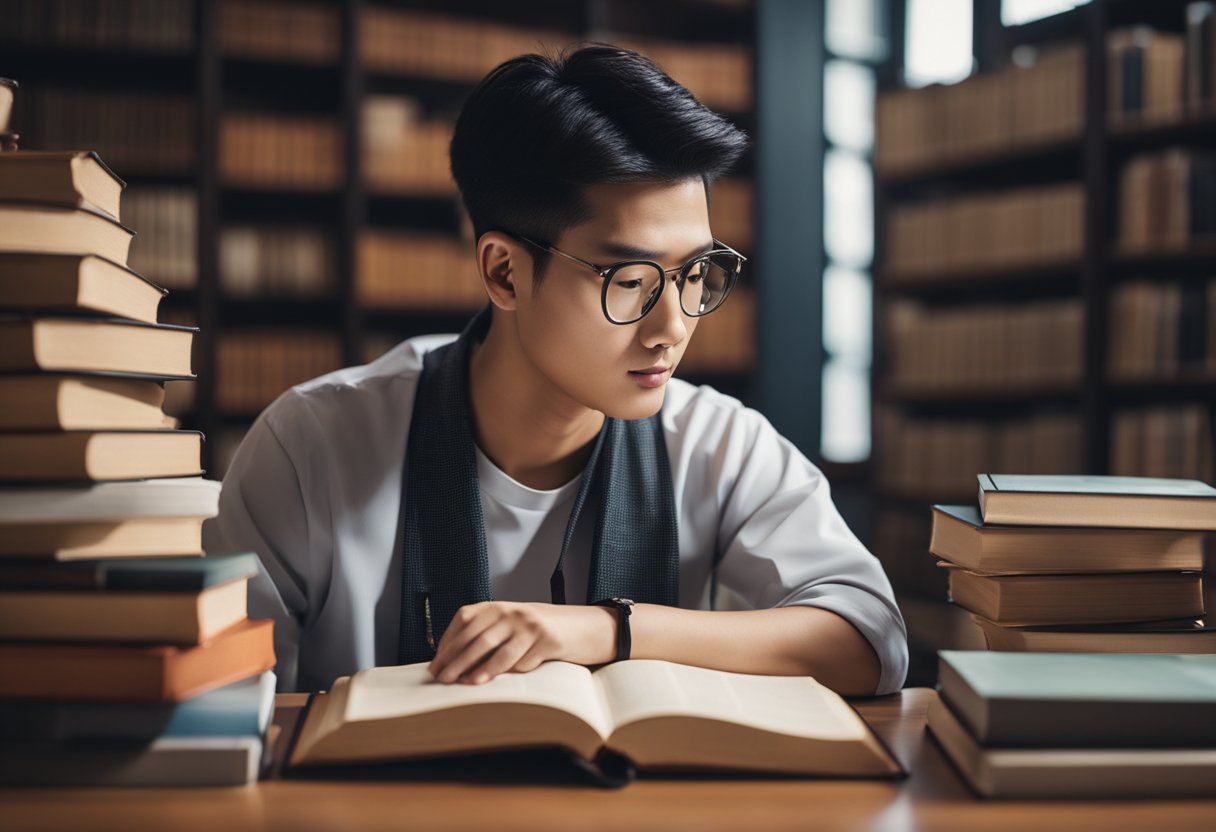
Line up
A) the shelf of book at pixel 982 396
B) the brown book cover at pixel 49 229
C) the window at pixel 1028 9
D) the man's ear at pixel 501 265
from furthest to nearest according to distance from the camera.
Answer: the window at pixel 1028 9
the shelf of book at pixel 982 396
the man's ear at pixel 501 265
the brown book cover at pixel 49 229

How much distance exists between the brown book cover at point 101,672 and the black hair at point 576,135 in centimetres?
68

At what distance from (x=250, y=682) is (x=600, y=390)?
55 centimetres

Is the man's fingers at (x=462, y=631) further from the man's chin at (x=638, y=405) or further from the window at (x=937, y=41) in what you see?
the window at (x=937, y=41)

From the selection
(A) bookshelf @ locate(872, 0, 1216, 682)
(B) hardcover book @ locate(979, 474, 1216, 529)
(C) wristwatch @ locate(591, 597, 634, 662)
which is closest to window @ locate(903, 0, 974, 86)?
(A) bookshelf @ locate(872, 0, 1216, 682)

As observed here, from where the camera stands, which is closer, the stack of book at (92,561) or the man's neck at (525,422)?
the stack of book at (92,561)

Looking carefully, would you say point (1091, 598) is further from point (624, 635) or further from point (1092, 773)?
point (624, 635)

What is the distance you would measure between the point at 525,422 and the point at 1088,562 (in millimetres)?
722

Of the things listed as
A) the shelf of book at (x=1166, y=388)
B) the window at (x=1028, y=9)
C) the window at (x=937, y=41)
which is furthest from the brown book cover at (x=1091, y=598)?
the window at (x=937, y=41)

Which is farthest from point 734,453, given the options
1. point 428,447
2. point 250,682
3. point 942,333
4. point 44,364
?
point 942,333

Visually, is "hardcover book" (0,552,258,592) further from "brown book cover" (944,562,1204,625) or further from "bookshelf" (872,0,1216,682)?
"bookshelf" (872,0,1216,682)

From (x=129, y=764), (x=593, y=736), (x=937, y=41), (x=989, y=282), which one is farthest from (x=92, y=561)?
(x=937, y=41)

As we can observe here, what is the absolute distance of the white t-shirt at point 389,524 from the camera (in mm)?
1230

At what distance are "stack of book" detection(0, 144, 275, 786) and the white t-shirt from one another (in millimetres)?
487

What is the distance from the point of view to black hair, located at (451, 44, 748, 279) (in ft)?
3.91
